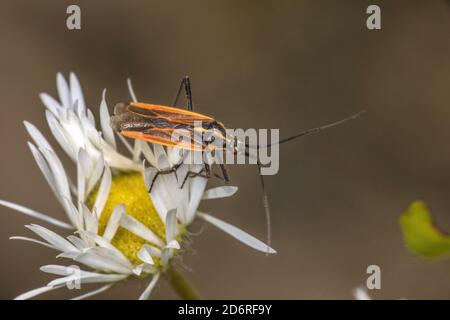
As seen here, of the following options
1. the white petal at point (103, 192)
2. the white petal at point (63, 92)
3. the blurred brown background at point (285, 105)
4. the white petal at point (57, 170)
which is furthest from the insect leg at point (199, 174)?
the blurred brown background at point (285, 105)

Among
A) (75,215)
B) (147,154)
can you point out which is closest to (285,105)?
(147,154)

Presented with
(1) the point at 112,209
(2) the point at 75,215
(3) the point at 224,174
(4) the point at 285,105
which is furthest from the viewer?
→ (4) the point at 285,105

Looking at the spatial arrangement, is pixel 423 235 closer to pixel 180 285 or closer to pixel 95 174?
pixel 180 285

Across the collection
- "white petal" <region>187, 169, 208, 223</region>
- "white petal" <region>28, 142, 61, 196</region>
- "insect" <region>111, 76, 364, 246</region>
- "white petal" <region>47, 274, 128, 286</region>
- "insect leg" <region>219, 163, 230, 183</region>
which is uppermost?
"insect" <region>111, 76, 364, 246</region>

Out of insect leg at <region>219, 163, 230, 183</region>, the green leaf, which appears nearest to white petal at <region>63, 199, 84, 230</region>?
insect leg at <region>219, 163, 230, 183</region>

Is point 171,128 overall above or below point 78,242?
above

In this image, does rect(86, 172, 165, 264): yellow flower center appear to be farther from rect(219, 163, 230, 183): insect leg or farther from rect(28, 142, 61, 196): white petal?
rect(219, 163, 230, 183): insect leg

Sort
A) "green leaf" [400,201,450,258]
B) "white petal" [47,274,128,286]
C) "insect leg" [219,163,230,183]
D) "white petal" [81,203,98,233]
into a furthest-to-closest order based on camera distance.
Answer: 1. "insect leg" [219,163,230,183]
2. "white petal" [81,203,98,233]
3. "white petal" [47,274,128,286]
4. "green leaf" [400,201,450,258]
